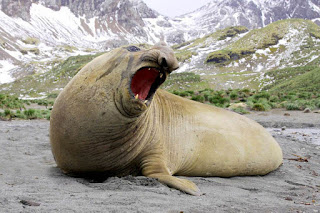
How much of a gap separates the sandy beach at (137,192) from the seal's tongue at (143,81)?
0.93m

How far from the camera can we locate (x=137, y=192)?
9.21 ft

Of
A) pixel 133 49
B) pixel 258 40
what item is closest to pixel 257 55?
pixel 258 40

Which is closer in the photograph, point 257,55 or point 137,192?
point 137,192

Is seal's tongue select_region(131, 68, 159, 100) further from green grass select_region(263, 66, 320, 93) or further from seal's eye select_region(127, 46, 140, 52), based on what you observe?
green grass select_region(263, 66, 320, 93)

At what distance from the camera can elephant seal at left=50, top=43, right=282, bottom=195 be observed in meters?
3.26

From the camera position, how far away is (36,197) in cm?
243

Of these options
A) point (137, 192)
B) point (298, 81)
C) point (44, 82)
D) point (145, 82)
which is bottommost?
point (44, 82)

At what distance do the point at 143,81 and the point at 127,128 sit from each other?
1.79ft

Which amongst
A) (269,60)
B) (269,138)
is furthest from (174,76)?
(269,138)

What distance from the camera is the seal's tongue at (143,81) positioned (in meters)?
3.48

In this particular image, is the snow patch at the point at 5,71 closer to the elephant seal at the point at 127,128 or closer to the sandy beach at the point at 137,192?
the sandy beach at the point at 137,192

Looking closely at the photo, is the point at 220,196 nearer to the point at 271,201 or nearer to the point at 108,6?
the point at 271,201

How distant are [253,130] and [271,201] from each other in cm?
226

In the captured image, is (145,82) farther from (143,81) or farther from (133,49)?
(133,49)
